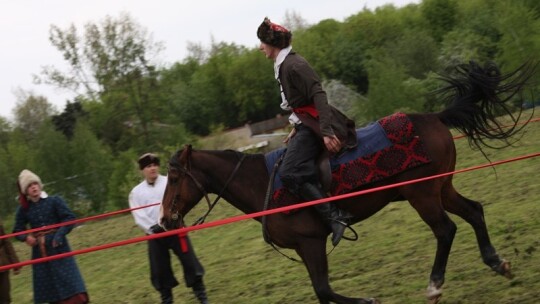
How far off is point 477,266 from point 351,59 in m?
69.8

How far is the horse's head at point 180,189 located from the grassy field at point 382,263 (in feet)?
5.99

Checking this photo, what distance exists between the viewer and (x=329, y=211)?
574 centimetres

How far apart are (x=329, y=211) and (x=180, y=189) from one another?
1308 mm

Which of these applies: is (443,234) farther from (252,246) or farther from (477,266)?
(252,246)

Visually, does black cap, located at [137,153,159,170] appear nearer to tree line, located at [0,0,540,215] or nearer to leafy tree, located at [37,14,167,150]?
tree line, located at [0,0,540,215]

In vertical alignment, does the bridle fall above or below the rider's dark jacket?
below

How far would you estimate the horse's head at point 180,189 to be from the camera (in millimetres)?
6039

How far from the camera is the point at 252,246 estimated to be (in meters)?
11.1

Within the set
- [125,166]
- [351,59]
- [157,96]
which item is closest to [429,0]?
[351,59]

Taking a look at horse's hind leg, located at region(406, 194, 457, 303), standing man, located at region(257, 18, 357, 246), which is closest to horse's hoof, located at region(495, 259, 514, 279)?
horse's hind leg, located at region(406, 194, 457, 303)

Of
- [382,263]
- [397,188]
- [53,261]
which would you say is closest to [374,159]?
[397,188]

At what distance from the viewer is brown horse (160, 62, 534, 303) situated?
5.81 meters

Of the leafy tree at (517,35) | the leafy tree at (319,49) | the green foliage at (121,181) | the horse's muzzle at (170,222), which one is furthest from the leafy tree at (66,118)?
the horse's muzzle at (170,222)

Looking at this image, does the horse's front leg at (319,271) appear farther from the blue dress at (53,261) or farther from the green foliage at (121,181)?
the green foliage at (121,181)
